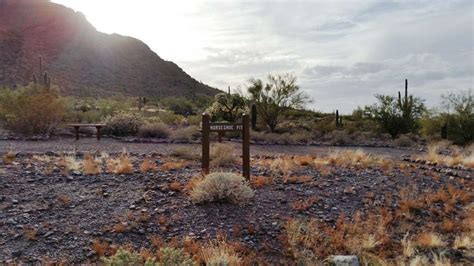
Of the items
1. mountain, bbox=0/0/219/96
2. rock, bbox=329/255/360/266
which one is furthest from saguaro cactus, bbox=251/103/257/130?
mountain, bbox=0/0/219/96

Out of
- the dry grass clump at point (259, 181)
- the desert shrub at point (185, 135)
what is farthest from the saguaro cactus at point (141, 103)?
the dry grass clump at point (259, 181)

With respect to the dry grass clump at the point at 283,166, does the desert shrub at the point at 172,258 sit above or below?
below

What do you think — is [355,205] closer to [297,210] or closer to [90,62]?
[297,210]

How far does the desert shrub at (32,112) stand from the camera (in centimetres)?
2242

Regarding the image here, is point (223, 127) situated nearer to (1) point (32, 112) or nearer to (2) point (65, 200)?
(2) point (65, 200)

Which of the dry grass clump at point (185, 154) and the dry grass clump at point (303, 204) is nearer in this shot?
the dry grass clump at point (303, 204)

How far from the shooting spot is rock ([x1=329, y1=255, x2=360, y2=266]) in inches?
298

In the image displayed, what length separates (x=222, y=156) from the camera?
44.9ft

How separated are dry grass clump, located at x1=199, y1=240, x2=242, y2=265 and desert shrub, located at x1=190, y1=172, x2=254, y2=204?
1695mm

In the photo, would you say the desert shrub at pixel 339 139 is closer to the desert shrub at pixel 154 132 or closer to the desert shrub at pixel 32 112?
the desert shrub at pixel 154 132

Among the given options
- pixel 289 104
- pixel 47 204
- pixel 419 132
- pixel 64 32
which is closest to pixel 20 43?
pixel 64 32

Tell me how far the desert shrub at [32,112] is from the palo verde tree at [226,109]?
9.56 m

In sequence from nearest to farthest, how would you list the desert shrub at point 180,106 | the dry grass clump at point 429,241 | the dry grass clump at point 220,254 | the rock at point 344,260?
the dry grass clump at point 220,254 → the rock at point 344,260 → the dry grass clump at point 429,241 → the desert shrub at point 180,106

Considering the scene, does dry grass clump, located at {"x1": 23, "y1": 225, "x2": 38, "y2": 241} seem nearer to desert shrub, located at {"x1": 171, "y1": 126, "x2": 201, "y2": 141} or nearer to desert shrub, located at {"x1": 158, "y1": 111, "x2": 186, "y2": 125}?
desert shrub, located at {"x1": 171, "y1": 126, "x2": 201, "y2": 141}
